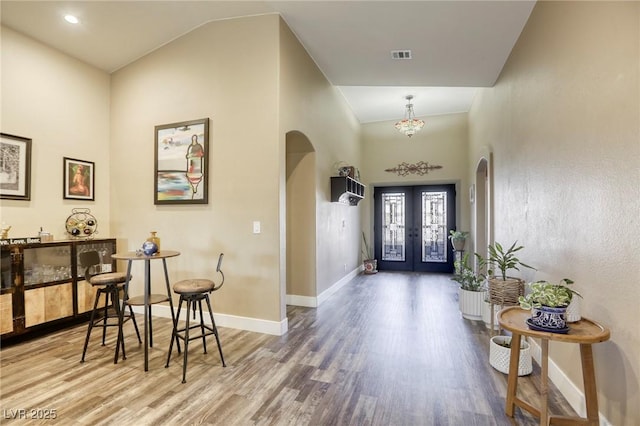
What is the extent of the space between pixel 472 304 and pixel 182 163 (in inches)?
161

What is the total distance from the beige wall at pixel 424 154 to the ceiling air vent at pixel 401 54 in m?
3.86

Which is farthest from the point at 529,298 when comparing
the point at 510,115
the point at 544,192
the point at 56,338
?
the point at 56,338

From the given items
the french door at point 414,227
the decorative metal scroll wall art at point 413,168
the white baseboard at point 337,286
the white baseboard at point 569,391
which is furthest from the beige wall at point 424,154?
the white baseboard at point 569,391

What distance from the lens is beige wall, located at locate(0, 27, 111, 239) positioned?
352 cm

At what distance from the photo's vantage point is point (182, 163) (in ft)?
13.1

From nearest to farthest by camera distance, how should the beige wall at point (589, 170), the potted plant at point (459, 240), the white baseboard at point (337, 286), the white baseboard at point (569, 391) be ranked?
the beige wall at point (589, 170), the white baseboard at point (569, 391), the white baseboard at point (337, 286), the potted plant at point (459, 240)

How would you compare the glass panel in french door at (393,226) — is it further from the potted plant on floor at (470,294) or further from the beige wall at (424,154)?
the potted plant on floor at (470,294)

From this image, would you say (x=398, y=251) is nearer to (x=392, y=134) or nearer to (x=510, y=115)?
(x=392, y=134)

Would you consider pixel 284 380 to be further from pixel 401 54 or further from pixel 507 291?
pixel 401 54

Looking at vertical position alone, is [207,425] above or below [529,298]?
below

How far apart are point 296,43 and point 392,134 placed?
4435 millimetres

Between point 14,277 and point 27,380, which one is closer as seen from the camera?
point 27,380

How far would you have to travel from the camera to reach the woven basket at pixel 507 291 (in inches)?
111

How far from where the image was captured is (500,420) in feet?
6.70
